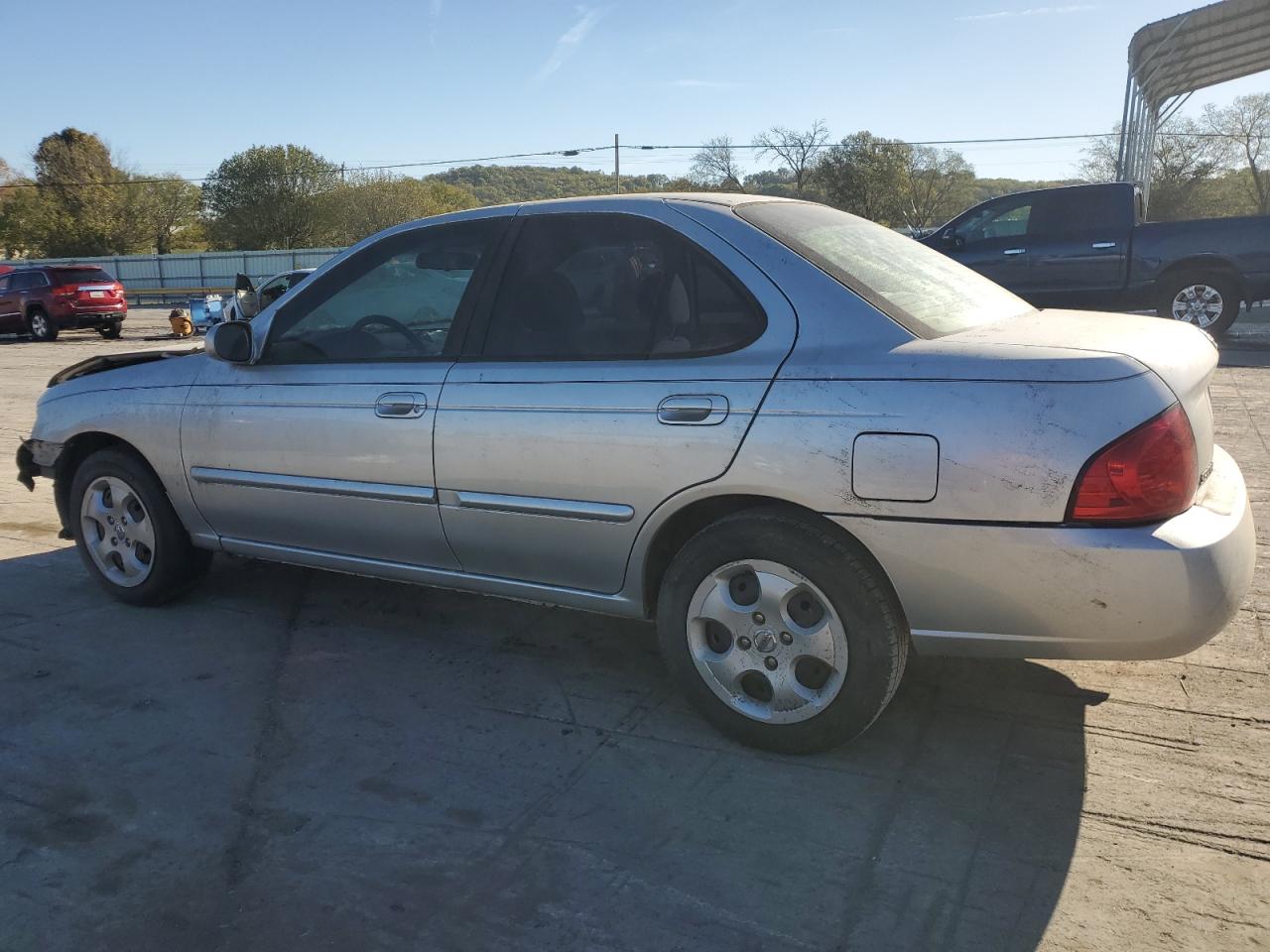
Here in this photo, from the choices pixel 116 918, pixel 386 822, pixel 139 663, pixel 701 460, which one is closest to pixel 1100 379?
pixel 701 460

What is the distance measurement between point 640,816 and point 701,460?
1.05 m

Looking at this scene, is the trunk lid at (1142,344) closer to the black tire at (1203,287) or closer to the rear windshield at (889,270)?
the rear windshield at (889,270)

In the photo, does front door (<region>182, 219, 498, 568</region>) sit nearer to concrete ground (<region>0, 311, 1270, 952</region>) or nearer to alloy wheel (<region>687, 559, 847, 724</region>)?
concrete ground (<region>0, 311, 1270, 952</region>)

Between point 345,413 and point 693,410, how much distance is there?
1474 mm

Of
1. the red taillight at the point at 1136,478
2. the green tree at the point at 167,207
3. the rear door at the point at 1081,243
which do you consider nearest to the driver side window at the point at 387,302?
the red taillight at the point at 1136,478

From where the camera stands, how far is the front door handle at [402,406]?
12.0 ft

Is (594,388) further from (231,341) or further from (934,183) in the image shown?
(934,183)

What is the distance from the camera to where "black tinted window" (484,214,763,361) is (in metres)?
3.21

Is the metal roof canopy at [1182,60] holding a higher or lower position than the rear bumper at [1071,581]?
higher

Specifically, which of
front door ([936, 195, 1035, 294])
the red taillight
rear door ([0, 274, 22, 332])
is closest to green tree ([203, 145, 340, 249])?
rear door ([0, 274, 22, 332])

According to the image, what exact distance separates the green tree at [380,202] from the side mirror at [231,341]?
48.2 metres

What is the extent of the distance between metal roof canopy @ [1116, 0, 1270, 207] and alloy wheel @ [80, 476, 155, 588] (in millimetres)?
19908

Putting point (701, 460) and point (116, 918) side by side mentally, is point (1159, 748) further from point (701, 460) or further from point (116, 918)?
point (116, 918)

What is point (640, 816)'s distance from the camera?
2.85 metres
